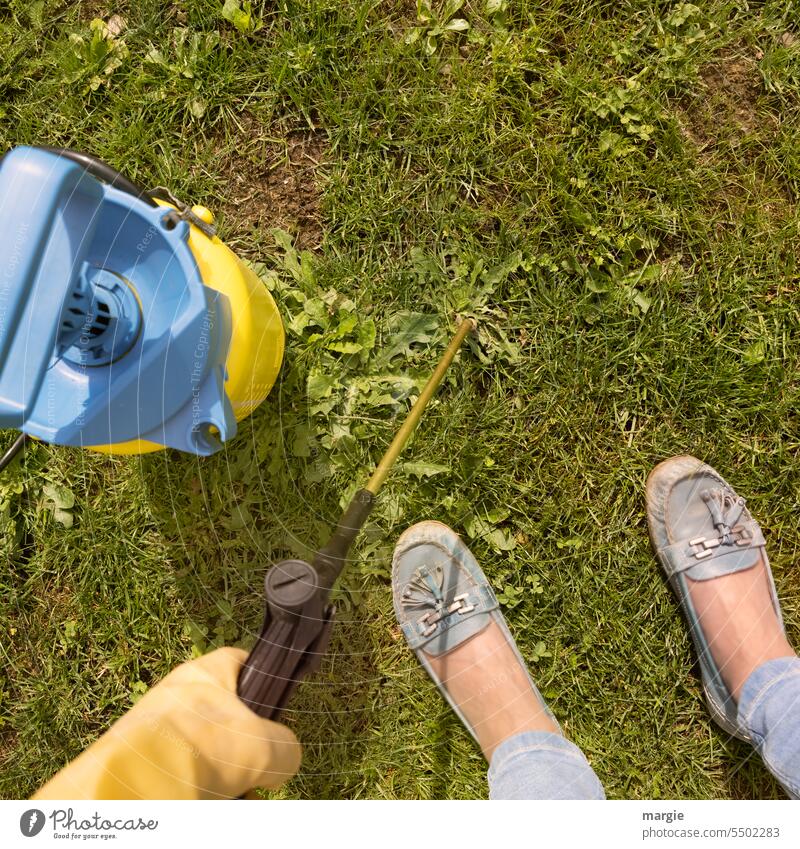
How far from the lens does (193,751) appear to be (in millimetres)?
853

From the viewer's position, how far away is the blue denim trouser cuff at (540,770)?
105cm

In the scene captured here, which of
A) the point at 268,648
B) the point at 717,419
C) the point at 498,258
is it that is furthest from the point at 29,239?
the point at 717,419

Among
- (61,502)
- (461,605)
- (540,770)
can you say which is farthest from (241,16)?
(540,770)

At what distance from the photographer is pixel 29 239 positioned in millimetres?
658

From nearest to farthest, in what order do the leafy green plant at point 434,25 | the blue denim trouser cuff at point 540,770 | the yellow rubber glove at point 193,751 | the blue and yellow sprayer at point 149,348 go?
the blue and yellow sprayer at point 149,348 < the yellow rubber glove at point 193,751 < the blue denim trouser cuff at point 540,770 < the leafy green plant at point 434,25

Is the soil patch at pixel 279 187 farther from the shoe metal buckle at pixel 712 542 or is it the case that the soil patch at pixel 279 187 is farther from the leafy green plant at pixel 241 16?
the shoe metal buckle at pixel 712 542

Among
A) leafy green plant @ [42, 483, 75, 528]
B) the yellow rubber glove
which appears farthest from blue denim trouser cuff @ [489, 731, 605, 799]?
leafy green plant @ [42, 483, 75, 528]

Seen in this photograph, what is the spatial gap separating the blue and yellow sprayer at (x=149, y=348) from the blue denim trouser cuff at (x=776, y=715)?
76 cm

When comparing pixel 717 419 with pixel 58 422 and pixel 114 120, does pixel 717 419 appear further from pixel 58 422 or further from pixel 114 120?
pixel 114 120

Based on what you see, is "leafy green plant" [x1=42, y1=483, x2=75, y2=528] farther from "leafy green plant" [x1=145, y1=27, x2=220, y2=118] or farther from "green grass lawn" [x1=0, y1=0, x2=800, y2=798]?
"leafy green plant" [x1=145, y1=27, x2=220, y2=118]

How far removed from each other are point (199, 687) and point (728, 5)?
1.39 meters

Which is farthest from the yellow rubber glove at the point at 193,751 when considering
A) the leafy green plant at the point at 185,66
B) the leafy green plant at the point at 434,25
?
the leafy green plant at the point at 434,25

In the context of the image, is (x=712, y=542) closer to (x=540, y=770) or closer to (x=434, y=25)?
(x=540, y=770)

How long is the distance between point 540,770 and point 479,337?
721 millimetres
